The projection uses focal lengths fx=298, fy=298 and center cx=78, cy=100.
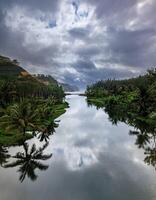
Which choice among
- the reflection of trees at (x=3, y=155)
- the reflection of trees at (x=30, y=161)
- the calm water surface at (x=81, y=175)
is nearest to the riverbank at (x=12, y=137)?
the reflection of trees at (x=3, y=155)

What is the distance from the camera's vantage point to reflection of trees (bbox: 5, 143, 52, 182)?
129ft

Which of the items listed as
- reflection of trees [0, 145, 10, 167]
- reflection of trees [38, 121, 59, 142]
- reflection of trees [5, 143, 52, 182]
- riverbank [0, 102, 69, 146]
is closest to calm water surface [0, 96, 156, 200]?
reflection of trees [5, 143, 52, 182]

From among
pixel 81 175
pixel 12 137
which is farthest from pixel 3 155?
pixel 81 175

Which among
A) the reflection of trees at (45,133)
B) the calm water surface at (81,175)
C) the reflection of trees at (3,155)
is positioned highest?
the calm water surface at (81,175)

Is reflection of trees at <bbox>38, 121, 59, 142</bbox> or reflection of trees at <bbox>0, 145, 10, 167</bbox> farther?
reflection of trees at <bbox>38, 121, 59, 142</bbox>

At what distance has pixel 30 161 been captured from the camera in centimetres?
4522

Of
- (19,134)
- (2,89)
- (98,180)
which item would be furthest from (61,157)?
(2,89)

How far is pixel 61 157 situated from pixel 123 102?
10657 cm

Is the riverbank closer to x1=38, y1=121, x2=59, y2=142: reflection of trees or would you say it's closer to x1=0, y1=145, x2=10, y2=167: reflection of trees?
x1=38, y1=121, x2=59, y2=142: reflection of trees

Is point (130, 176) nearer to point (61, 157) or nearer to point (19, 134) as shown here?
point (61, 157)

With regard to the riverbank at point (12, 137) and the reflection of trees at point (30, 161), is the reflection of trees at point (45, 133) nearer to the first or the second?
the riverbank at point (12, 137)

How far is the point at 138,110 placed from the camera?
102312 millimetres

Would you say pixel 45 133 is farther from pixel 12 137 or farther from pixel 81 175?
pixel 81 175

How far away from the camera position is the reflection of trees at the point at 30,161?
39438mm
